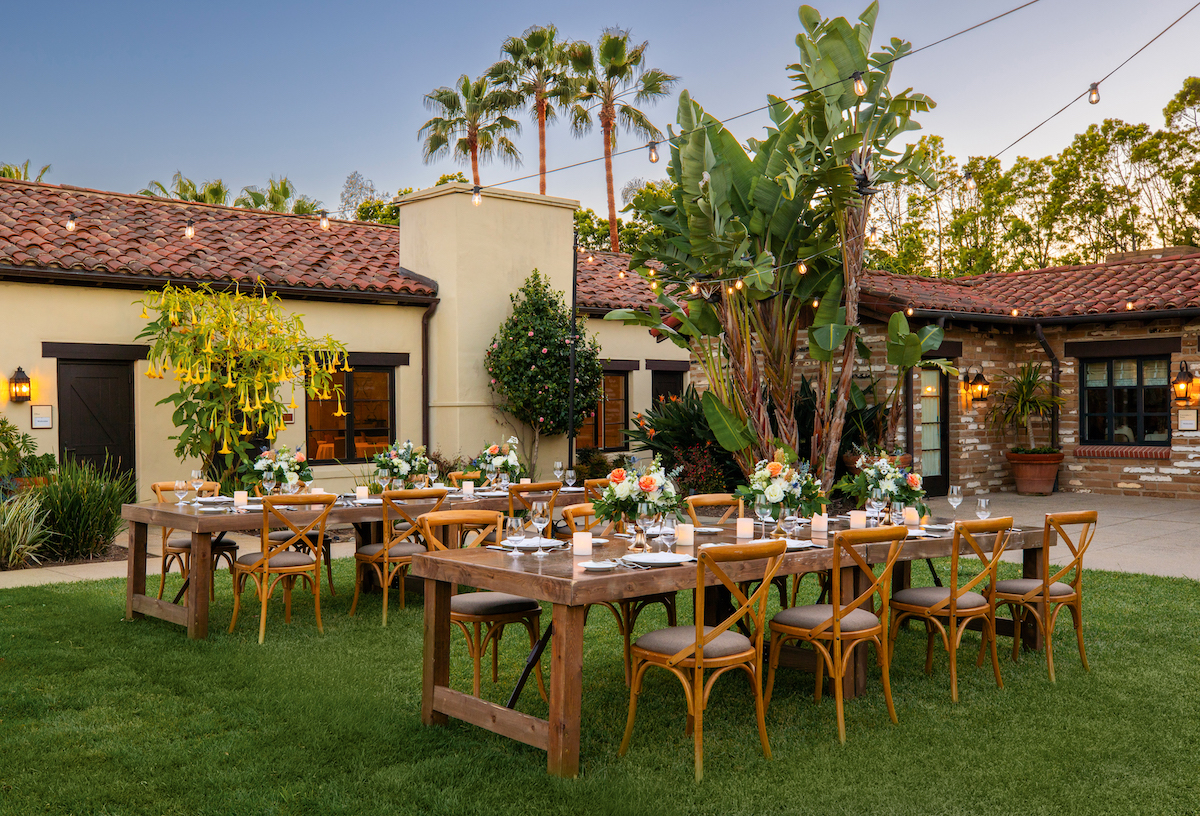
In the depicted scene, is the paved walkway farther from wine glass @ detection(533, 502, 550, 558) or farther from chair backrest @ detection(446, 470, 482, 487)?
wine glass @ detection(533, 502, 550, 558)

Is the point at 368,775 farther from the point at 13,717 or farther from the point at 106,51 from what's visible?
the point at 106,51

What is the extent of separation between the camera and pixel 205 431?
1070 cm

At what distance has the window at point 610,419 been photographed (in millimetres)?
16031

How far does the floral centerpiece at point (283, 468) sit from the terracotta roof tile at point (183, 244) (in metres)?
4.61

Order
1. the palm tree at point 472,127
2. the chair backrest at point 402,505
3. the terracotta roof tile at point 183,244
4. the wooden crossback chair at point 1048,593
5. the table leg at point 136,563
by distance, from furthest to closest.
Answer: the palm tree at point 472,127
the terracotta roof tile at point 183,244
the table leg at point 136,563
the chair backrest at point 402,505
the wooden crossback chair at point 1048,593

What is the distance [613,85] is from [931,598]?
21911 millimetres

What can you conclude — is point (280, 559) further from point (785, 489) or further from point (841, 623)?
point (841, 623)

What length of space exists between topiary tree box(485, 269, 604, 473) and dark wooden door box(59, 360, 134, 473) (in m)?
4.71

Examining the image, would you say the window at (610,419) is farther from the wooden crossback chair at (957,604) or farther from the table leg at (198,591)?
the wooden crossback chair at (957,604)

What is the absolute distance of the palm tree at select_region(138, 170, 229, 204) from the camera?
1037 inches

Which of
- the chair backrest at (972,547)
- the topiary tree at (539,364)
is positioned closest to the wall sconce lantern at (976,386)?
the topiary tree at (539,364)

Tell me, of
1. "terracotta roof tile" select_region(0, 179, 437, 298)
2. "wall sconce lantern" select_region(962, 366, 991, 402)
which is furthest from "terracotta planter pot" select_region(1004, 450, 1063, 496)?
"terracotta roof tile" select_region(0, 179, 437, 298)

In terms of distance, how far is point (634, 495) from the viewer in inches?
196

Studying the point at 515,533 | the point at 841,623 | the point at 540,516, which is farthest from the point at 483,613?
the point at 841,623
